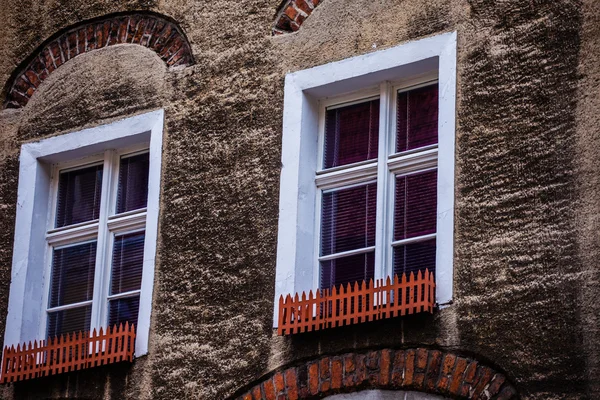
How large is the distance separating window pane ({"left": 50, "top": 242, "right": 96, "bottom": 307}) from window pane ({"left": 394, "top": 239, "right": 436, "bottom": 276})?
2.55 metres

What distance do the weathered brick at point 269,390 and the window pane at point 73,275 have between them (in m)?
1.92

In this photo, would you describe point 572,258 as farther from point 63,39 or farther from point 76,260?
point 63,39

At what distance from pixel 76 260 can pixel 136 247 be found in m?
0.58

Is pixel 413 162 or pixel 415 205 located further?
pixel 413 162

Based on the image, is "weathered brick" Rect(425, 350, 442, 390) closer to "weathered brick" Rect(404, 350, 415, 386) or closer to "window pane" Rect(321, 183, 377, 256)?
"weathered brick" Rect(404, 350, 415, 386)

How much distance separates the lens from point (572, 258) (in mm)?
9055

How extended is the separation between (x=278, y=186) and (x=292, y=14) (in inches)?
50.6

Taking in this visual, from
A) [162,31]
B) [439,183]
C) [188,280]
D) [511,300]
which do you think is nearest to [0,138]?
[162,31]

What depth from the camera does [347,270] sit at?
10180 mm

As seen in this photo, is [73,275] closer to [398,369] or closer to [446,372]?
[398,369]

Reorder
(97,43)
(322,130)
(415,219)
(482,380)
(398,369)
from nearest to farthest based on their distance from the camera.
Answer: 1. (482,380)
2. (398,369)
3. (415,219)
4. (322,130)
5. (97,43)

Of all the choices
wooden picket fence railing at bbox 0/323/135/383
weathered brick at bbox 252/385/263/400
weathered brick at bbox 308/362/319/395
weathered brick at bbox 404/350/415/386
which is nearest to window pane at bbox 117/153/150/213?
wooden picket fence railing at bbox 0/323/135/383

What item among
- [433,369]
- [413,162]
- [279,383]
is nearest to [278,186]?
[413,162]

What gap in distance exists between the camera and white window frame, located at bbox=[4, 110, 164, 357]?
11211 mm
